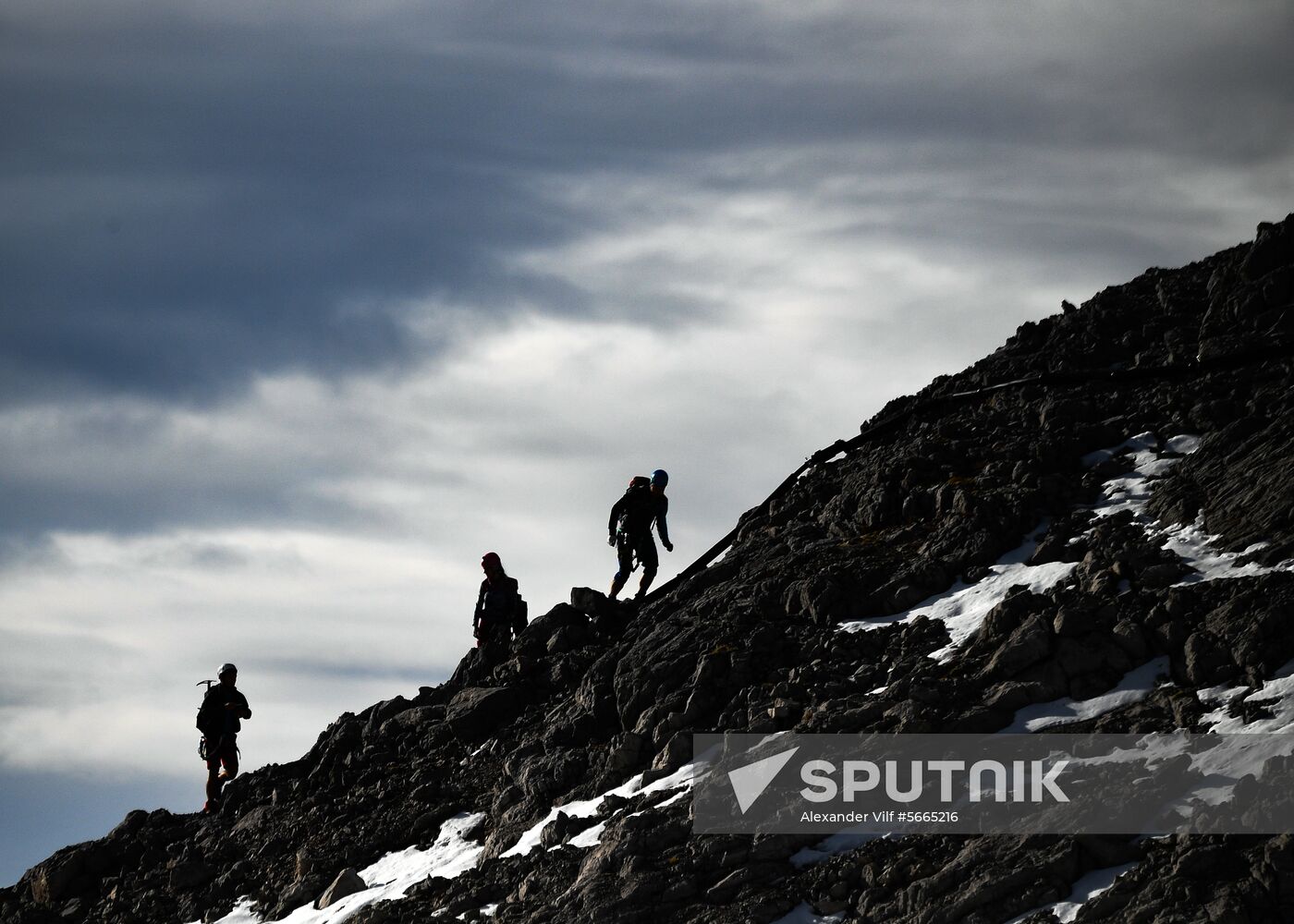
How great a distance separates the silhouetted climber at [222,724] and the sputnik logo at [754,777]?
13.2m

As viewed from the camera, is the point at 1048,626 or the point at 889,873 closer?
the point at 889,873

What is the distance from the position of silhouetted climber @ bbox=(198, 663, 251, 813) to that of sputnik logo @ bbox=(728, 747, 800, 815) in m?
13.2

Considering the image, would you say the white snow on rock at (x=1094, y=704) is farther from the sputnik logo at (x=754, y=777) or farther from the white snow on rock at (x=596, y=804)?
the white snow on rock at (x=596, y=804)

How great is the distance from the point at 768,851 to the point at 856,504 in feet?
28.2

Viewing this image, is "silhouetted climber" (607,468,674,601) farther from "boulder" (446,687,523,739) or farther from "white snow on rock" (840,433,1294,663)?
"white snow on rock" (840,433,1294,663)

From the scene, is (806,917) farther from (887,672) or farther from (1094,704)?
(887,672)

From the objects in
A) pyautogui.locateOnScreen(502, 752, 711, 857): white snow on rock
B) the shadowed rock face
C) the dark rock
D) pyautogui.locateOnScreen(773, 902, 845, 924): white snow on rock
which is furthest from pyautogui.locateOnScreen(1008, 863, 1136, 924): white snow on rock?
the dark rock

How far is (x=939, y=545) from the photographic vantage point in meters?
18.8

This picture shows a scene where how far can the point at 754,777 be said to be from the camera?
50.2 feet

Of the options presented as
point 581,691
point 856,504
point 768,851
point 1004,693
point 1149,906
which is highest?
point 856,504

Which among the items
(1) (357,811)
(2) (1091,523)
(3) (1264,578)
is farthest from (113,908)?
(3) (1264,578)

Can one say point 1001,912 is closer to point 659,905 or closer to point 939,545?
point 659,905

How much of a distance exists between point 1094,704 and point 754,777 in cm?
394

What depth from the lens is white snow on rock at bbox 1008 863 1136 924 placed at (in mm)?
11609
